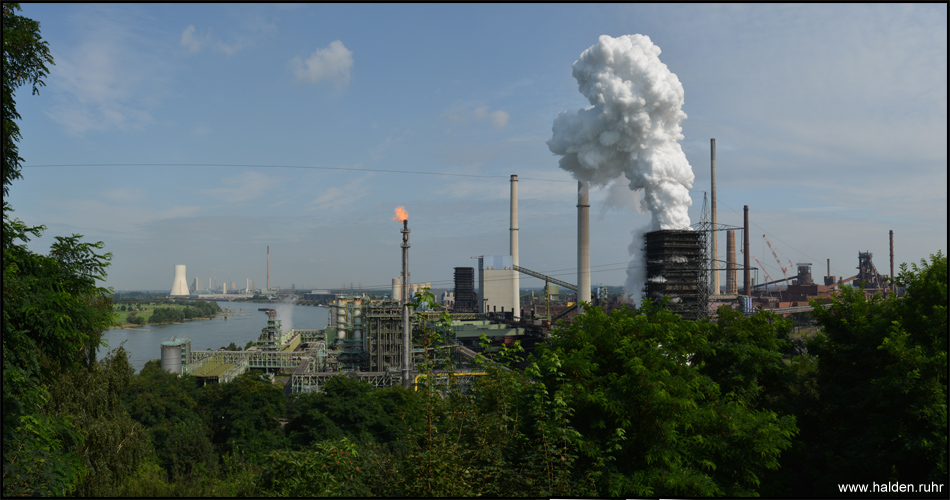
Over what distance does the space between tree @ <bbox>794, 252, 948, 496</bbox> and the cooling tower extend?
490ft

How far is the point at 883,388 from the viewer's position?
713 centimetres

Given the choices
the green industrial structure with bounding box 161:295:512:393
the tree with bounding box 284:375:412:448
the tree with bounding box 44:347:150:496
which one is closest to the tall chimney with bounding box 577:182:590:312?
the green industrial structure with bounding box 161:295:512:393

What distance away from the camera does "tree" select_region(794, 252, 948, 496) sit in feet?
22.1

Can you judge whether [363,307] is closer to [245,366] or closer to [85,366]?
[245,366]

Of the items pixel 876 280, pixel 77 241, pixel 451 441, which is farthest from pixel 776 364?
pixel 876 280

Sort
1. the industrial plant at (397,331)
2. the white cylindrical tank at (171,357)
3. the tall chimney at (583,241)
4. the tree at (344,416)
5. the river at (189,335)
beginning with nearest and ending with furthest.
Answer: the tree at (344,416) → the industrial plant at (397,331) → the white cylindrical tank at (171,357) → the tall chimney at (583,241) → the river at (189,335)

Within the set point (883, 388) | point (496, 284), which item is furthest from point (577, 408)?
point (496, 284)

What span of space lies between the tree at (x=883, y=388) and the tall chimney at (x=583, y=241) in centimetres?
3467

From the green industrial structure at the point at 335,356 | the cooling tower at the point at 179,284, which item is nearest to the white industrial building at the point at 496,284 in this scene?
the green industrial structure at the point at 335,356

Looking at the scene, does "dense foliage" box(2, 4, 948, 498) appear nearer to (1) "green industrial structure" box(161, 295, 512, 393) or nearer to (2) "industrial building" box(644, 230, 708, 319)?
(1) "green industrial structure" box(161, 295, 512, 393)

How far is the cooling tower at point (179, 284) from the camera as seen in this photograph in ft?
447

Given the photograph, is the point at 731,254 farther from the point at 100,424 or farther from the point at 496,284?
the point at 100,424

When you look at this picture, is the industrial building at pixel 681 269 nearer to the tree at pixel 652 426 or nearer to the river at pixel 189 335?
the tree at pixel 652 426

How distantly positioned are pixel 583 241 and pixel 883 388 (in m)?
38.1
